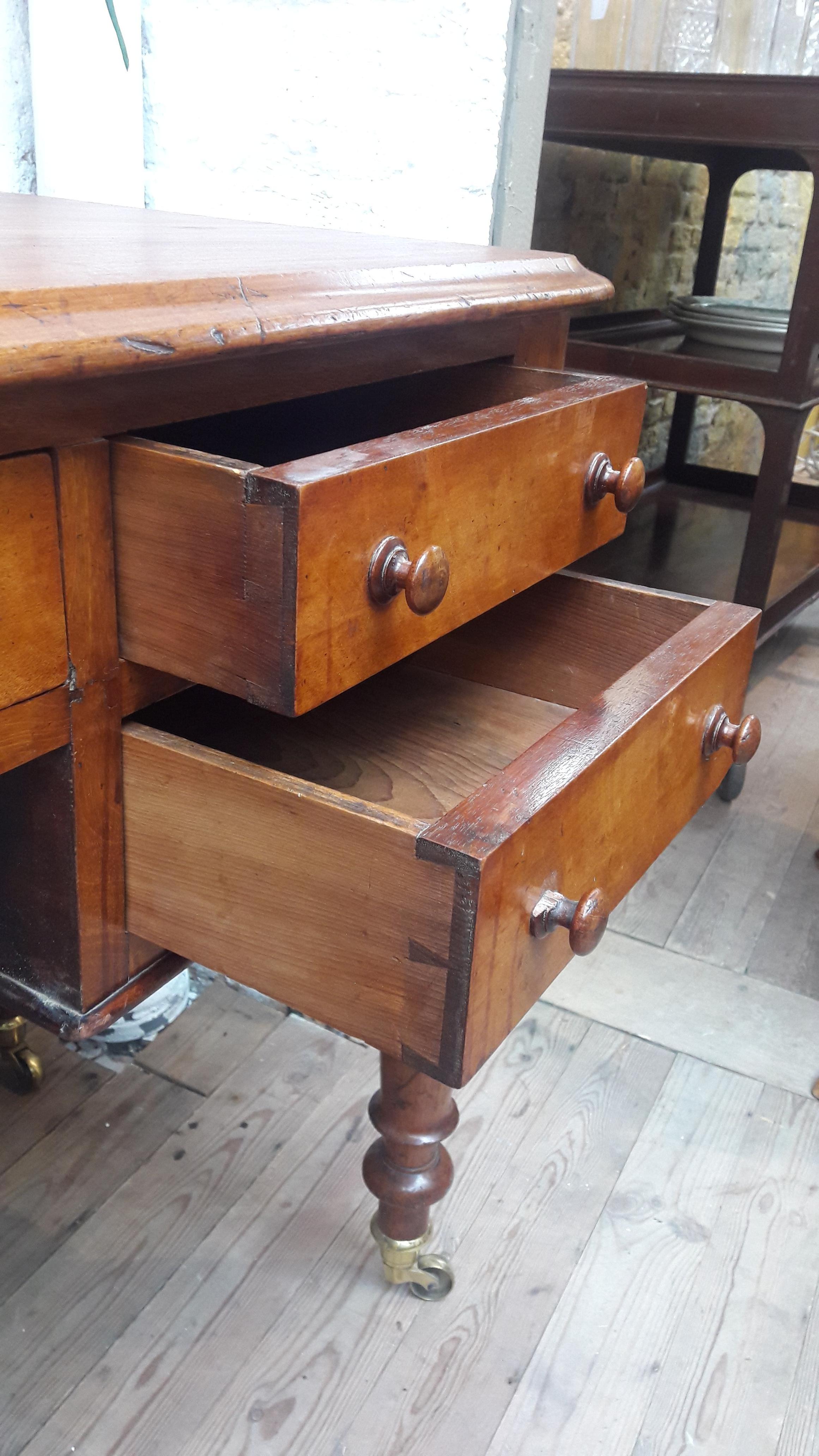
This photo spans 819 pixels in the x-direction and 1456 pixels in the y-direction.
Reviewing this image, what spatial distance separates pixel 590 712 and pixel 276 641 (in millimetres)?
211

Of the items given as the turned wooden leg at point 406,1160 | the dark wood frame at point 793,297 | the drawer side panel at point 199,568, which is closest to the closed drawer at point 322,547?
the drawer side panel at point 199,568

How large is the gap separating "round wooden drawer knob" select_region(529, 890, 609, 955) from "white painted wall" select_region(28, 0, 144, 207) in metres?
0.92

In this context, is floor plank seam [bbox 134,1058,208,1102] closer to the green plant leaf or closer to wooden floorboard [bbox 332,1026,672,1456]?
wooden floorboard [bbox 332,1026,672,1456]

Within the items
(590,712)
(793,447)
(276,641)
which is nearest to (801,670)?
(793,447)

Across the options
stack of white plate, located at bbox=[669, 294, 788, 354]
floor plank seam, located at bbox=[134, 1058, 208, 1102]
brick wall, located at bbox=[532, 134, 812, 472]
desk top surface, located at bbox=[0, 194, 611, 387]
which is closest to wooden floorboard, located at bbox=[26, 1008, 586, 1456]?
floor plank seam, located at bbox=[134, 1058, 208, 1102]

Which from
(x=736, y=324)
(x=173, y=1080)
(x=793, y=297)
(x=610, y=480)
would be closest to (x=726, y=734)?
(x=610, y=480)

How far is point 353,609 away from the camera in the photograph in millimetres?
588

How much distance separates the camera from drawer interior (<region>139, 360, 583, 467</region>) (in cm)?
89

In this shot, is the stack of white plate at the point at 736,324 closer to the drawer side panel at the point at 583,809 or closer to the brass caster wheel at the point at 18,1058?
the drawer side panel at the point at 583,809

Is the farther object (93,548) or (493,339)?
(493,339)

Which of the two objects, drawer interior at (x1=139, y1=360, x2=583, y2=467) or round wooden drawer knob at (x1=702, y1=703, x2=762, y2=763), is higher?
drawer interior at (x1=139, y1=360, x2=583, y2=467)

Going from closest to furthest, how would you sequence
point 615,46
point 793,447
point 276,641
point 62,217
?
1. point 276,641
2. point 62,217
3. point 793,447
4. point 615,46

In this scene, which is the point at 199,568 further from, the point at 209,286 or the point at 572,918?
the point at 572,918

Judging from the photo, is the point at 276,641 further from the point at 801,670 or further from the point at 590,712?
the point at 801,670
